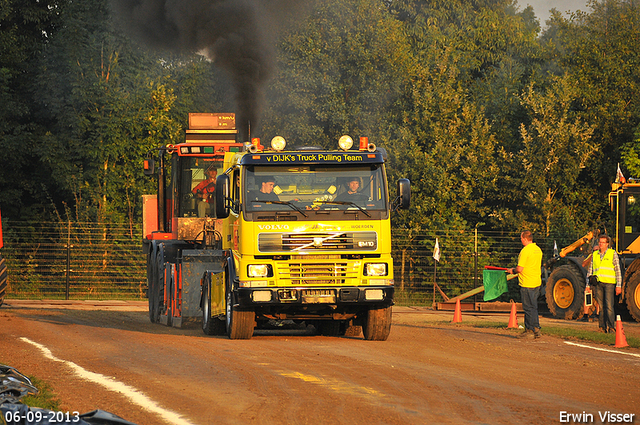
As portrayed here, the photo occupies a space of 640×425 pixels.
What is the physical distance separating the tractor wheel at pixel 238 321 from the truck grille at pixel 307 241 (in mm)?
1197

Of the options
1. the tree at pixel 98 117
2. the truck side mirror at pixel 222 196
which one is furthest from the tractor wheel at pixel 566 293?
the tree at pixel 98 117

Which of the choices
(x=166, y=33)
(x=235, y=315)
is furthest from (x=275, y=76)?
(x=235, y=315)

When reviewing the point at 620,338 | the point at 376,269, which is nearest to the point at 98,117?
the point at 376,269

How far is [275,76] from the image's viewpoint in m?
38.0

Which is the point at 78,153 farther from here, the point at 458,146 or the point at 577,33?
the point at 577,33

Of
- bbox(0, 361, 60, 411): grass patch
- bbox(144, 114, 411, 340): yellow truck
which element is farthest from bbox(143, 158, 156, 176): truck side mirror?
bbox(0, 361, 60, 411): grass patch

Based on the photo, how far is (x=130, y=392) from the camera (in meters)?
9.34

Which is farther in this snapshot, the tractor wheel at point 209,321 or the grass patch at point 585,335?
the tractor wheel at point 209,321

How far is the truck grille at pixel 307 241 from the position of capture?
14.7 metres

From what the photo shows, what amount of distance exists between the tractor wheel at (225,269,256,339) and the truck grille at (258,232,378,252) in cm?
120

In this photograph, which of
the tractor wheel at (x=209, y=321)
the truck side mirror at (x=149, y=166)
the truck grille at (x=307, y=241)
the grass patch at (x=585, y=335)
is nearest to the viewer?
the truck grille at (x=307, y=241)

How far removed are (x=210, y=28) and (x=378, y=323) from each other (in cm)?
1036

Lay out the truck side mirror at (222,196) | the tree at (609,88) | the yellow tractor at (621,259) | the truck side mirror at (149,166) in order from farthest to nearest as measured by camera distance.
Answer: the tree at (609,88) < the yellow tractor at (621,259) < the truck side mirror at (149,166) < the truck side mirror at (222,196)

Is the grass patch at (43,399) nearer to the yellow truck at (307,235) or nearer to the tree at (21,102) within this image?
the yellow truck at (307,235)
